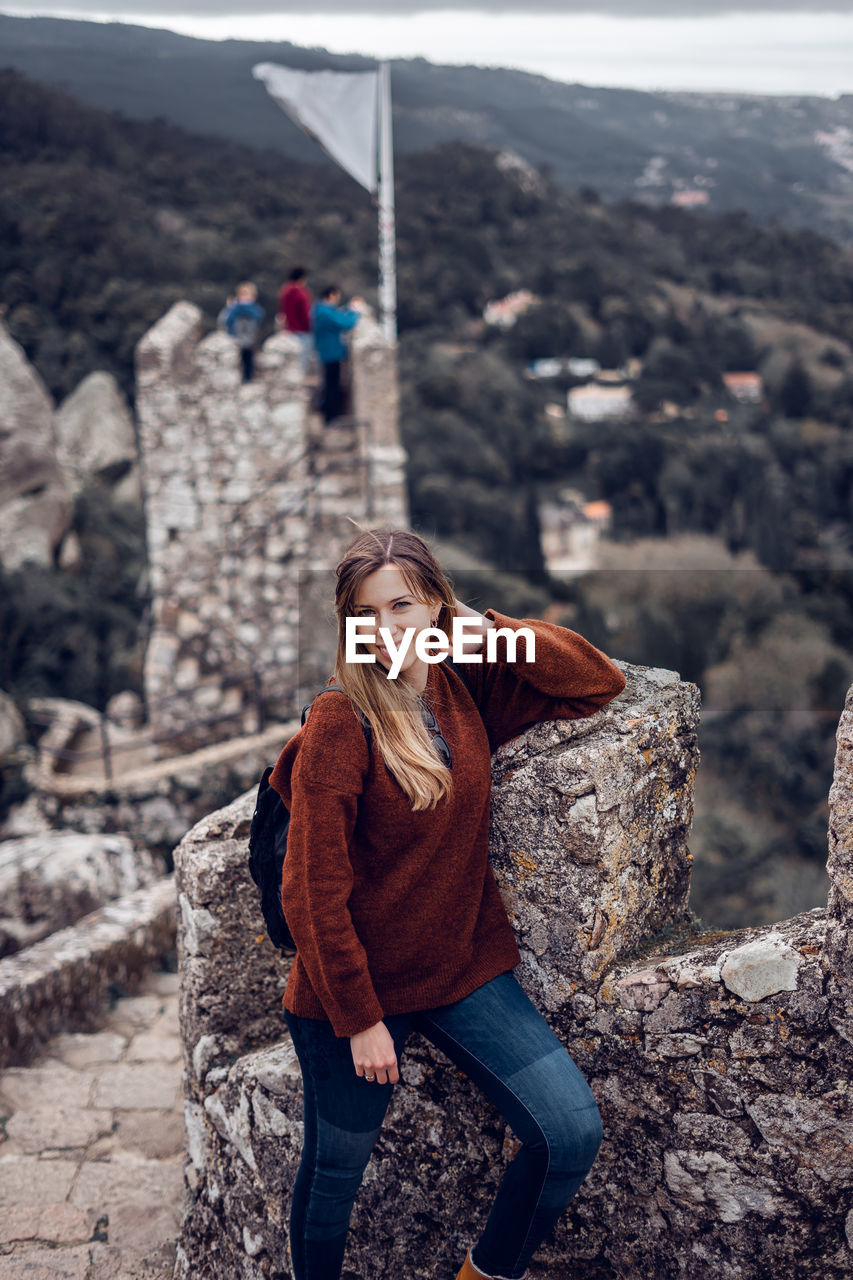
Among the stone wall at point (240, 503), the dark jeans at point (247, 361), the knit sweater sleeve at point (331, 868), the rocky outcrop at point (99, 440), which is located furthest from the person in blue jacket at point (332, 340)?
the rocky outcrop at point (99, 440)

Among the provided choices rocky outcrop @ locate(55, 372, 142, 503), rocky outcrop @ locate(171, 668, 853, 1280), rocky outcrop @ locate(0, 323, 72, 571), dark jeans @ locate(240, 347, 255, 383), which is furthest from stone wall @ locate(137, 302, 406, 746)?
rocky outcrop @ locate(55, 372, 142, 503)

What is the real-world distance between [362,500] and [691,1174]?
6.13 m

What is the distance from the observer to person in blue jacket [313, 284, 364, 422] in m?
7.38

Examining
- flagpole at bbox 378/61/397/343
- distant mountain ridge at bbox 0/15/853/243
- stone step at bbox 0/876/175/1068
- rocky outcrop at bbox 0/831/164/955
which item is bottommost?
rocky outcrop at bbox 0/831/164/955

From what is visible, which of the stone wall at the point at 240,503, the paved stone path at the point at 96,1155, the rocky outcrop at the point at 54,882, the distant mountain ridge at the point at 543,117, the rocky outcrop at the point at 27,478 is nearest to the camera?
the paved stone path at the point at 96,1155

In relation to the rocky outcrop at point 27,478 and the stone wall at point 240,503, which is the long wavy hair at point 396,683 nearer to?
the stone wall at point 240,503

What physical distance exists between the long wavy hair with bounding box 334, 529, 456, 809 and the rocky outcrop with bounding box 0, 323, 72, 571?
9.87m

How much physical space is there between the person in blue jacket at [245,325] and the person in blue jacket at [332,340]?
0.51 metres

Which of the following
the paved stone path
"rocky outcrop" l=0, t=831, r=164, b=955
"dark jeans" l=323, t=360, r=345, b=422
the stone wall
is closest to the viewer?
the paved stone path

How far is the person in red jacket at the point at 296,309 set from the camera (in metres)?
7.66

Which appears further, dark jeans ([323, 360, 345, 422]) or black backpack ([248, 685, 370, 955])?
dark jeans ([323, 360, 345, 422])

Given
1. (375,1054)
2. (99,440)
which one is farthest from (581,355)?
(375,1054)

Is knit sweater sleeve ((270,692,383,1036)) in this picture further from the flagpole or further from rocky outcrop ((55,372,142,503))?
rocky outcrop ((55,372,142,503))

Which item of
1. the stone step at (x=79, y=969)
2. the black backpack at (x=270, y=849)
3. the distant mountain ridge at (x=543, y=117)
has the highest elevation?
the distant mountain ridge at (x=543, y=117)
